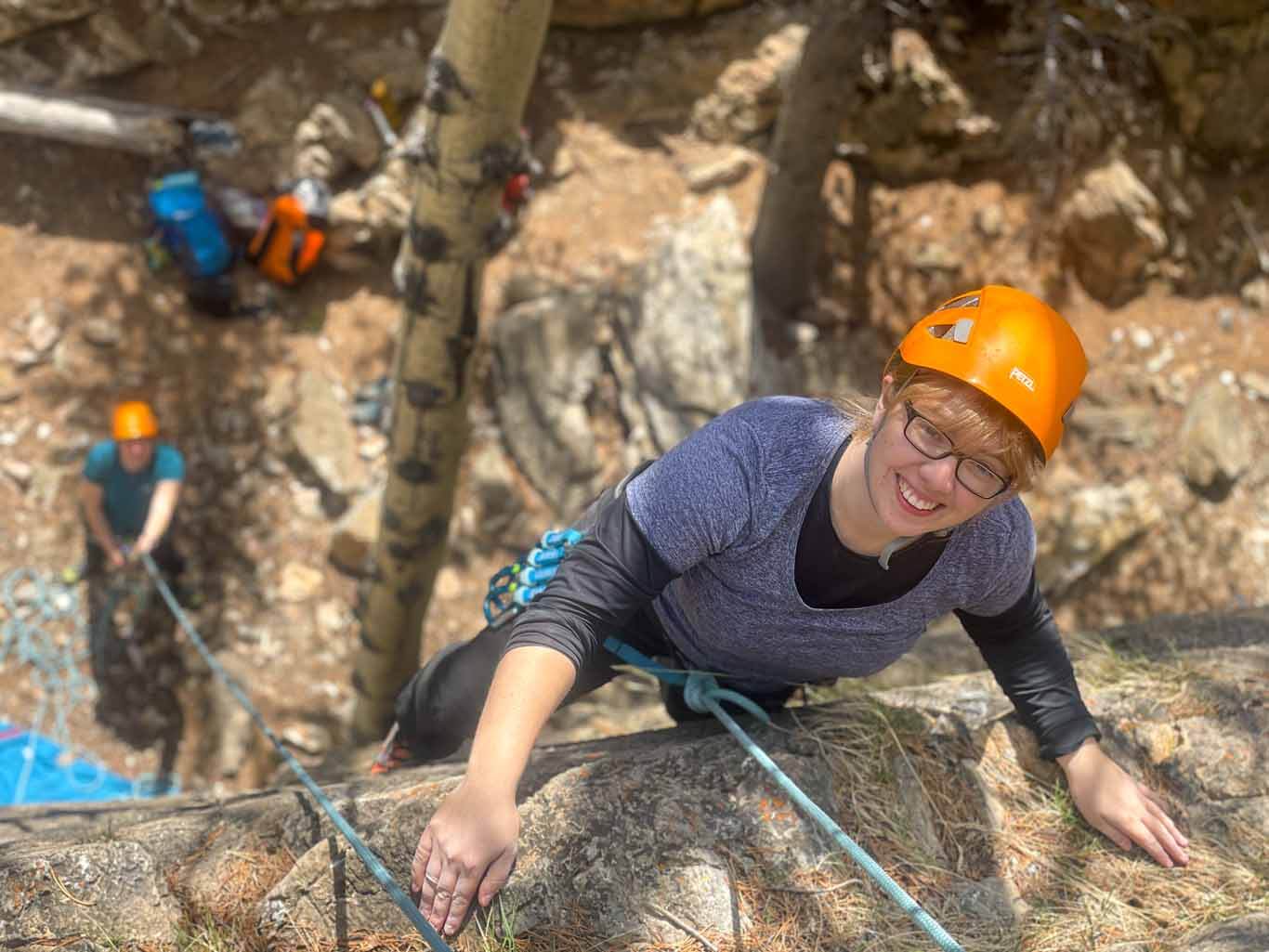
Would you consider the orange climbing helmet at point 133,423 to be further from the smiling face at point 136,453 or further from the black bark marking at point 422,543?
the black bark marking at point 422,543

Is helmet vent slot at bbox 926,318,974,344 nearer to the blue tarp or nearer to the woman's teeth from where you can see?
the woman's teeth

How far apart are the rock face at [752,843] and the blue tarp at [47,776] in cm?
348

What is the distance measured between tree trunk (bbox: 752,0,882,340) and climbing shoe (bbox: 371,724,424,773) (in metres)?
3.96

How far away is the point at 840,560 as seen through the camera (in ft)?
6.31

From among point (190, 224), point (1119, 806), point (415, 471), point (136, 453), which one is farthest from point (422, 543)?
point (190, 224)

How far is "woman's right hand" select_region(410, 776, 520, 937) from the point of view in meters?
1.69

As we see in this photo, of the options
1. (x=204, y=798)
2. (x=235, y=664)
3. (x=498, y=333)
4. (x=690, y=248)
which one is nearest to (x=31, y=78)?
(x=498, y=333)

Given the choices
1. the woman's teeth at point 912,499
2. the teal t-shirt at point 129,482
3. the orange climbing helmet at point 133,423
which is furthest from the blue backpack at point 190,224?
the woman's teeth at point 912,499

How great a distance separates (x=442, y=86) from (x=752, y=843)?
7.07 feet

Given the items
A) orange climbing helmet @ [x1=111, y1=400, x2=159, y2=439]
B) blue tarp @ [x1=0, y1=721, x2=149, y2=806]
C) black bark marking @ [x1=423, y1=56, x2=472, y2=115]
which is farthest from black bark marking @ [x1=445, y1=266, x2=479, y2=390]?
blue tarp @ [x1=0, y1=721, x2=149, y2=806]

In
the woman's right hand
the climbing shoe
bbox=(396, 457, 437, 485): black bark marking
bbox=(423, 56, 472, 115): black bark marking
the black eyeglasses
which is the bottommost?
the climbing shoe

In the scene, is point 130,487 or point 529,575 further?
point 130,487

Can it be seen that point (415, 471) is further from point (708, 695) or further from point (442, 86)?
point (708, 695)

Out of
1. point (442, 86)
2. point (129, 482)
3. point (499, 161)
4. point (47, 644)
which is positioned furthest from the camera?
point (47, 644)
